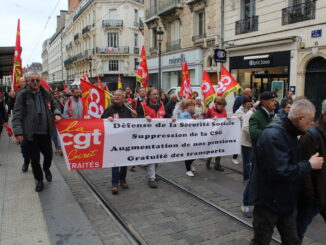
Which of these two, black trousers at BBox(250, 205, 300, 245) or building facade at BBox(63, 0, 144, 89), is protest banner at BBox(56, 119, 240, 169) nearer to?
black trousers at BBox(250, 205, 300, 245)

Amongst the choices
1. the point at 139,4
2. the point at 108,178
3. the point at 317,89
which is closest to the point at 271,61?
the point at 317,89

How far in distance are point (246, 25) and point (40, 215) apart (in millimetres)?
16594

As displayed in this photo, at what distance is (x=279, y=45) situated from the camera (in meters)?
16.0

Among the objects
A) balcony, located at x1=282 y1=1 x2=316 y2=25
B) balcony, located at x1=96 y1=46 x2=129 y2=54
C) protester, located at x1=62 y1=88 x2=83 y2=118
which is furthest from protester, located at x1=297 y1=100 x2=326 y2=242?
balcony, located at x1=96 y1=46 x2=129 y2=54

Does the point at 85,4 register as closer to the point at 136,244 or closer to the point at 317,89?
the point at 317,89

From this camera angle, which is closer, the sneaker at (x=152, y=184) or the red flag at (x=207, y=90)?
the sneaker at (x=152, y=184)

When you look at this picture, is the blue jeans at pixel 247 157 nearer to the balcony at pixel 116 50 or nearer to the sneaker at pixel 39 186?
the sneaker at pixel 39 186

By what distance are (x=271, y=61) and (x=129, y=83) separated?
3497 cm

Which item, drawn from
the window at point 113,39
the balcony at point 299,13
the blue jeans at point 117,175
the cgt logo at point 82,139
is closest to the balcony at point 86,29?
the window at point 113,39

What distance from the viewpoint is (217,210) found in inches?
184

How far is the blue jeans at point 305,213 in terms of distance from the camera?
2973 mm

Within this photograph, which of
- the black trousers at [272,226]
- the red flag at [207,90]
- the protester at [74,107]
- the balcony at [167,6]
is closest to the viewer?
the black trousers at [272,226]

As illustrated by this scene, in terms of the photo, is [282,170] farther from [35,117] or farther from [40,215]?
[35,117]

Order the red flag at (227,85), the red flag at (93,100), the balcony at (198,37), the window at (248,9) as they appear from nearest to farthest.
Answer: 1. the red flag at (93,100)
2. the red flag at (227,85)
3. the window at (248,9)
4. the balcony at (198,37)
